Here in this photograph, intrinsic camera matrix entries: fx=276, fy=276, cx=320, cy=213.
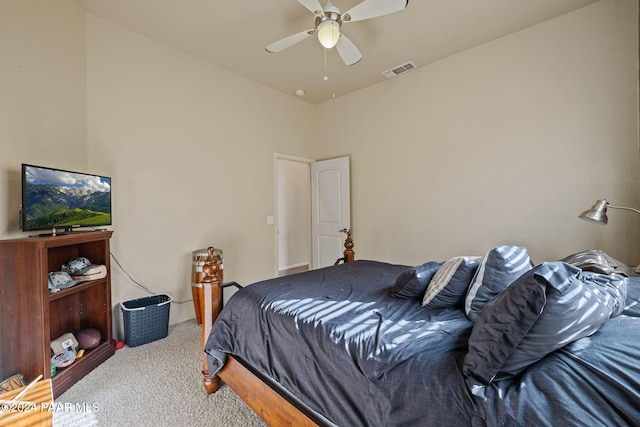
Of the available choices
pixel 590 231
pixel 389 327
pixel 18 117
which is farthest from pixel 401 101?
pixel 18 117

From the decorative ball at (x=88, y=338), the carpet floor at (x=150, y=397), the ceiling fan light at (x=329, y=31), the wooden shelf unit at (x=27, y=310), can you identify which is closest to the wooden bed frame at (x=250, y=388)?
the carpet floor at (x=150, y=397)

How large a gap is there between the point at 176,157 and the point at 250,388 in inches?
99.8

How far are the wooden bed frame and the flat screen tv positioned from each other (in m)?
1.20

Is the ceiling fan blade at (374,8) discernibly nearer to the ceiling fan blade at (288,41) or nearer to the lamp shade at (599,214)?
the ceiling fan blade at (288,41)

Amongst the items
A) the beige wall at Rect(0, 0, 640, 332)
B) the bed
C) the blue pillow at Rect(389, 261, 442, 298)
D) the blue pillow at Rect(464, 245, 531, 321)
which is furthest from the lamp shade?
the blue pillow at Rect(389, 261, 442, 298)

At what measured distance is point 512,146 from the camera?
280 centimetres

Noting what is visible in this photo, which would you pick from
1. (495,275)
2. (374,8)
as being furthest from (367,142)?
(495,275)

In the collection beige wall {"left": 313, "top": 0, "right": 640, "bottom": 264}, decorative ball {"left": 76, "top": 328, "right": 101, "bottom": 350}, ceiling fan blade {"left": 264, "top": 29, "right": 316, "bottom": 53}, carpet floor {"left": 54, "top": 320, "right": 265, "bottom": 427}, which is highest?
ceiling fan blade {"left": 264, "top": 29, "right": 316, "bottom": 53}

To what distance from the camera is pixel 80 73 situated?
7.97 ft

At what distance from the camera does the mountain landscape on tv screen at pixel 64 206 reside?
73.2 inches

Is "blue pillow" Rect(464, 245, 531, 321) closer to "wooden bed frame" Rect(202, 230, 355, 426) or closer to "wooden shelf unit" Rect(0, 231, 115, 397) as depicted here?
"wooden bed frame" Rect(202, 230, 355, 426)

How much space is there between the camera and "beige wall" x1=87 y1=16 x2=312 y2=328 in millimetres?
2639

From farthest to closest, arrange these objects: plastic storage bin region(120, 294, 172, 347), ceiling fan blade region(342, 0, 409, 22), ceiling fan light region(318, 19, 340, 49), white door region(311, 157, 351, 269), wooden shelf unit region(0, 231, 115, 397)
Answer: white door region(311, 157, 351, 269) → plastic storage bin region(120, 294, 172, 347) → ceiling fan light region(318, 19, 340, 49) → ceiling fan blade region(342, 0, 409, 22) → wooden shelf unit region(0, 231, 115, 397)

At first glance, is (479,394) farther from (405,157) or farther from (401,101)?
(401,101)
